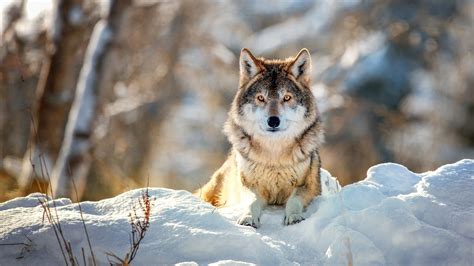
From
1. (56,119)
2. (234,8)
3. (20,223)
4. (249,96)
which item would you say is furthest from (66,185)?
(234,8)

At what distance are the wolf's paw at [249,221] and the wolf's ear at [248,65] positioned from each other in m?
1.95

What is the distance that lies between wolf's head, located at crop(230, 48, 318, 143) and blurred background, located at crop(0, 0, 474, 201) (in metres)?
7.32

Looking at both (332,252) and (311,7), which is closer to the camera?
(332,252)

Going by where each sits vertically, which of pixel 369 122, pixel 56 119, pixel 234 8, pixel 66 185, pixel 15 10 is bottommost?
pixel 66 185

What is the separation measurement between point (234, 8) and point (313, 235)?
2661 centimetres

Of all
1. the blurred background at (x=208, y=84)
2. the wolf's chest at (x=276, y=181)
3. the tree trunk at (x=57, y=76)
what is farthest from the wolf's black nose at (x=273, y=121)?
the tree trunk at (x=57, y=76)

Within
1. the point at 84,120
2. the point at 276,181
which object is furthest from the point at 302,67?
the point at 84,120

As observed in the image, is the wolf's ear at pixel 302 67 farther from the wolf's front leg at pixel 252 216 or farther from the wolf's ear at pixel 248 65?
the wolf's front leg at pixel 252 216

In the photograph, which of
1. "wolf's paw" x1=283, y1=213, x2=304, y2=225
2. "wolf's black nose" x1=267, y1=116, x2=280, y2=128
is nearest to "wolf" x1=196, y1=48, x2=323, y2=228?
"wolf's black nose" x1=267, y1=116, x2=280, y2=128

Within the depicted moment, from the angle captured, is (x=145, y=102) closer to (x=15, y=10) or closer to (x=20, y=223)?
(x=15, y=10)

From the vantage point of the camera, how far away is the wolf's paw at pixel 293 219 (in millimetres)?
4578

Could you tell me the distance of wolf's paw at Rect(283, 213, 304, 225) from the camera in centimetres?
458

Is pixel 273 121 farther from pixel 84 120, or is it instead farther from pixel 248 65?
pixel 84 120

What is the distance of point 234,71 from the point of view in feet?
78.9
